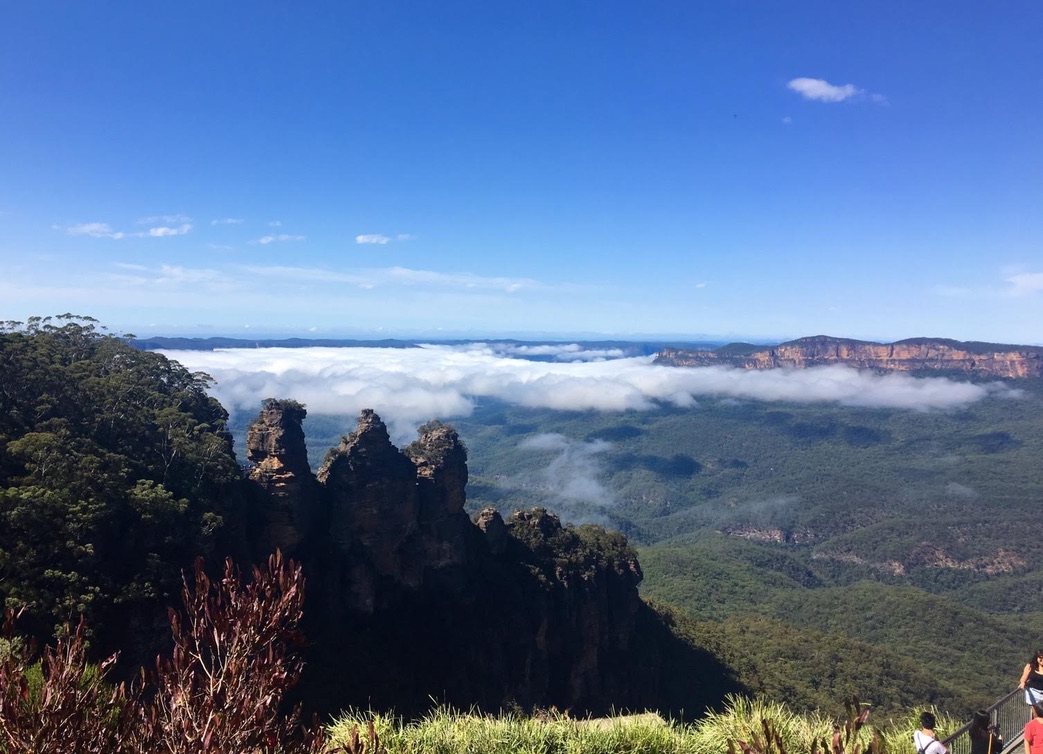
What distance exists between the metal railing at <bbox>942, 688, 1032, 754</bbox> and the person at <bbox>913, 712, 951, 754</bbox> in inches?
86.7

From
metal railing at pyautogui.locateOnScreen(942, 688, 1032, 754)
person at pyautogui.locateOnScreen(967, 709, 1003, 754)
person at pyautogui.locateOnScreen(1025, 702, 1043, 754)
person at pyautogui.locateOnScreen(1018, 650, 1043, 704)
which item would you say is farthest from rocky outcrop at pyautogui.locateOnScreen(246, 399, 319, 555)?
person at pyautogui.locateOnScreen(1025, 702, 1043, 754)

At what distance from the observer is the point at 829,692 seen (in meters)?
53.9

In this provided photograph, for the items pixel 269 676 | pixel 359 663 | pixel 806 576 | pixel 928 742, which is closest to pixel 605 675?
pixel 359 663

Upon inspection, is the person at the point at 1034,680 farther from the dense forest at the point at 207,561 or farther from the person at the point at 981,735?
the dense forest at the point at 207,561

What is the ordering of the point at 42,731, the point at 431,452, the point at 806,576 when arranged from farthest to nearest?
the point at 806,576, the point at 431,452, the point at 42,731

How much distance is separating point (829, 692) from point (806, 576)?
98210 millimetres

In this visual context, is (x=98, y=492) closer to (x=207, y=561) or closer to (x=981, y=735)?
(x=207, y=561)

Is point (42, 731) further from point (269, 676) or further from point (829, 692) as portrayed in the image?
point (829, 692)

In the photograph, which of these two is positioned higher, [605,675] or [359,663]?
[359,663]

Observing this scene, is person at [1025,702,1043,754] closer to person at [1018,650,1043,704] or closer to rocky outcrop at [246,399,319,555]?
person at [1018,650,1043,704]

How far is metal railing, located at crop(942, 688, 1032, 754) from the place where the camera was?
14211 millimetres

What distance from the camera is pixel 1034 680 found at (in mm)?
13852

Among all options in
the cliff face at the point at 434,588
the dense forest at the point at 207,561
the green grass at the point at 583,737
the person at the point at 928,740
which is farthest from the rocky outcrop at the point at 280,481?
the person at the point at 928,740

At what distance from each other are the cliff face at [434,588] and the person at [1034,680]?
100 feet
